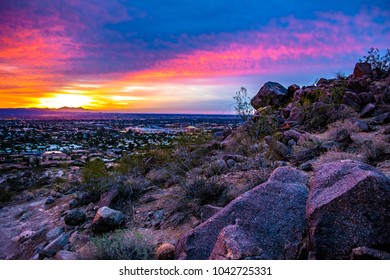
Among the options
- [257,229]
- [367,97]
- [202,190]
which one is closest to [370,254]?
[257,229]

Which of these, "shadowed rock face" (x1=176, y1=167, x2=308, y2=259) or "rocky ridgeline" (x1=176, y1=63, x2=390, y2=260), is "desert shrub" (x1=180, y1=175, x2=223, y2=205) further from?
"shadowed rock face" (x1=176, y1=167, x2=308, y2=259)

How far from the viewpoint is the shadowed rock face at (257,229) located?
285 centimetres

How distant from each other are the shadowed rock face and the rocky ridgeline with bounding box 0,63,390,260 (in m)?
0.01

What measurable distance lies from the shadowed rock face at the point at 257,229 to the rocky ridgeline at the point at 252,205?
1 cm

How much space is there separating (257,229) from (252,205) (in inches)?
15.3

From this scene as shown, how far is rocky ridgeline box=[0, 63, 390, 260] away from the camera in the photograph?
9.06 feet

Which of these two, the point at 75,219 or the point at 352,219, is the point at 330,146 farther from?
the point at 75,219

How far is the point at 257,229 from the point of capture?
10.5 feet

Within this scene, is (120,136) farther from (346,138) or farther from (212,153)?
(346,138)

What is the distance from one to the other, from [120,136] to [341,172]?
826 inches

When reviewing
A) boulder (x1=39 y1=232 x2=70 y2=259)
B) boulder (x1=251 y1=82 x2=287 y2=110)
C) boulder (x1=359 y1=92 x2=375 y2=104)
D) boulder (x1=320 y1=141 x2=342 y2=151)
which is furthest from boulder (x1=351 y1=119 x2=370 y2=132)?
boulder (x1=39 y1=232 x2=70 y2=259)

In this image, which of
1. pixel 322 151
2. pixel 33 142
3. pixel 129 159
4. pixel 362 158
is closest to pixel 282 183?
pixel 362 158
